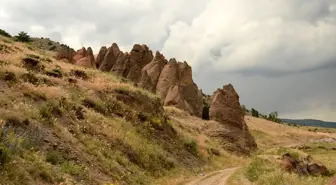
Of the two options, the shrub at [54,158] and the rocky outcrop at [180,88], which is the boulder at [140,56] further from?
the shrub at [54,158]

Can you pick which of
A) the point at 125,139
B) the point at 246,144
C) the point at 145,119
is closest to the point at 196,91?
the point at 246,144

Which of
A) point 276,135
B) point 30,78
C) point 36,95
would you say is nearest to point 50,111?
point 36,95

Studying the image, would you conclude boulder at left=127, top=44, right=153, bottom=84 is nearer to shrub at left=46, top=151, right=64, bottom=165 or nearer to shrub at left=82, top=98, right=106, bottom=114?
shrub at left=82, top=98, right=106, bottom=114

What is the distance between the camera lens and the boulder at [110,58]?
76688 mm

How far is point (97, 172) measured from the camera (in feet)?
62.4

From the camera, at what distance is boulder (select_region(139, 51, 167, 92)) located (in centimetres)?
6678

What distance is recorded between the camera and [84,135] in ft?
74.0

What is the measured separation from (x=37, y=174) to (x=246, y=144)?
4145 centimetres

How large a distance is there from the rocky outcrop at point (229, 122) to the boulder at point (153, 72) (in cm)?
1528

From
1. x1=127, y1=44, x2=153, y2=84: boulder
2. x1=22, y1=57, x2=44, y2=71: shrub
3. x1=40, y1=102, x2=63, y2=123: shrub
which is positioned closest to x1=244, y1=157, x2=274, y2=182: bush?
x1=40, y1=102, x2=63, y2=123: shrub

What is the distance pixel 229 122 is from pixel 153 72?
2359cm

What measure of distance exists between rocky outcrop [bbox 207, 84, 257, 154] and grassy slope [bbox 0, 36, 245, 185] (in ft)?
26.0

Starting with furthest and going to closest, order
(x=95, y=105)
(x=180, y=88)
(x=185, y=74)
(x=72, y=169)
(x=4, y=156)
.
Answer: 1. (x=185, y=74)
2. (x=180, y=88)
3. (x=95, y=105)
4. (x=72, y=169)
5. (x=4, y=156)

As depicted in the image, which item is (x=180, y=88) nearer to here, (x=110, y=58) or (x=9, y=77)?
(x=110, y=58)
